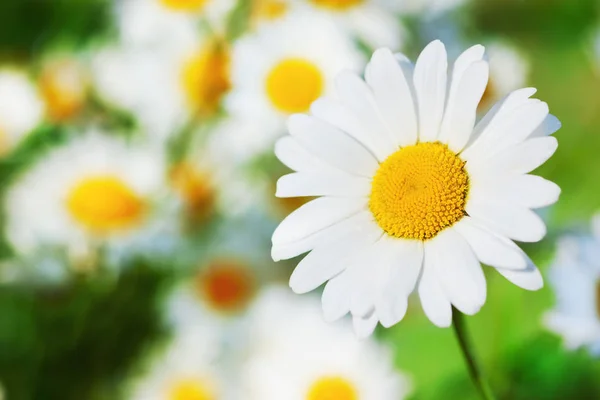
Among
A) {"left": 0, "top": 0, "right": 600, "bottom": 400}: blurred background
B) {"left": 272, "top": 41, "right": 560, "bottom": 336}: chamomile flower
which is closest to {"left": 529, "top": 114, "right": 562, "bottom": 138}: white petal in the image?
{"left": 272, "top": 41, "right": 560, "bottom": 336}: chamomile flower

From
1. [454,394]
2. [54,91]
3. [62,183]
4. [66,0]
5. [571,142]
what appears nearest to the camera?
[454,394]

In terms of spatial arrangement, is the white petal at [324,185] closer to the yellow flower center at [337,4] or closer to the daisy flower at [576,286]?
the daisy flower at [576,286]

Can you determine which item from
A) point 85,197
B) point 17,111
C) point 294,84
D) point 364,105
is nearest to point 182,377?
point 85,197

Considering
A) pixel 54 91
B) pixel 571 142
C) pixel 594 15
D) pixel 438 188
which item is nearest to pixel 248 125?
pixel 54 91

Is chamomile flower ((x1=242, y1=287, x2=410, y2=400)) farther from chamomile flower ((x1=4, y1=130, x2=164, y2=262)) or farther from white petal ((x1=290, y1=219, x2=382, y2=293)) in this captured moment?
white petal ((x1=290, y1=219, x2=382, y2=293))

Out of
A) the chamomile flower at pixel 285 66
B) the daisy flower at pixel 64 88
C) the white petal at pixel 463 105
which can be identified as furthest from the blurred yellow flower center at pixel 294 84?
Result: the white petal at pixel 463 105

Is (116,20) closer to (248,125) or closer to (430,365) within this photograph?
(248,125)

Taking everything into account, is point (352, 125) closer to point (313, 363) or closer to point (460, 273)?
point (460, 273)
